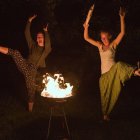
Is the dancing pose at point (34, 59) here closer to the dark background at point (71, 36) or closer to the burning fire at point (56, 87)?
the burning fire at point (56, 87)

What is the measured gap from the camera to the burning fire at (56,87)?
267 inches

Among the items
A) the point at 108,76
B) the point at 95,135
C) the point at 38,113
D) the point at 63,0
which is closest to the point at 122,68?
the point at 108,76

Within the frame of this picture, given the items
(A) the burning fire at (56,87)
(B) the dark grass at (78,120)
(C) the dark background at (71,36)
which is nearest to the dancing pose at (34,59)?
(B) the dark grass at (78,120)

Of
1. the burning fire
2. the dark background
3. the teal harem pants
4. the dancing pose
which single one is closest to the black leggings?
the dancing pose

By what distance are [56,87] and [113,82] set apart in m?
1.63

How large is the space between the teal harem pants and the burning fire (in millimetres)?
1177

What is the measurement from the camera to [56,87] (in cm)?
690

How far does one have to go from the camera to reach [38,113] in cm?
900

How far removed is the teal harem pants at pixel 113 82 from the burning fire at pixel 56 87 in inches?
46.3

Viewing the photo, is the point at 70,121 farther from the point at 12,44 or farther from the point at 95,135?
the point at 12,44

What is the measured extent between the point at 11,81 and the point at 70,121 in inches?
185

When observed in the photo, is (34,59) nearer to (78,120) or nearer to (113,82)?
(78,120)

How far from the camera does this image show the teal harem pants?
7.71 meters

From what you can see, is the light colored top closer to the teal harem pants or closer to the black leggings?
the teal harem pants
